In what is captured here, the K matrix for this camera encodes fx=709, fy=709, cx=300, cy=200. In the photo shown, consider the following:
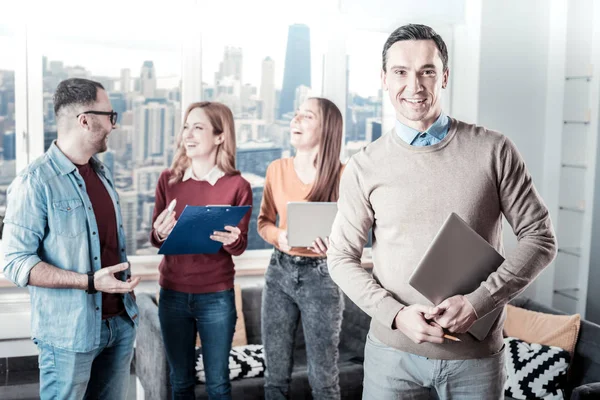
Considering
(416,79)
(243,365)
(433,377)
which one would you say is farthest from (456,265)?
(243,365)

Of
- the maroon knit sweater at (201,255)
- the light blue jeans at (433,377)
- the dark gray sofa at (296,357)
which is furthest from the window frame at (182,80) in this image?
the light blue jeans at (433,377)

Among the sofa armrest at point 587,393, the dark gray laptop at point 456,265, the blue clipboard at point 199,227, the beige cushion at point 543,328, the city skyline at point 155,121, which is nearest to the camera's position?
the dark gray laptop at point 456,265

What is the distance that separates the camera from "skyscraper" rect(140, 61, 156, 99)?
4109 mm

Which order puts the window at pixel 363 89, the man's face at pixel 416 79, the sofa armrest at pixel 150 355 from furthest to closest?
1. the window at pixel 363 89
2. the sofa armrest at pixel 150 355
3. the man's face at pixel 416 79

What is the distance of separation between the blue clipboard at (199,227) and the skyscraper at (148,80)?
1.65 metres

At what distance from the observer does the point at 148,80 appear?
412cm

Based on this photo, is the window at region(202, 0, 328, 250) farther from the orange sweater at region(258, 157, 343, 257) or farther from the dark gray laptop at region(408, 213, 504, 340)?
the dark gray laptop at region(408, 213, 504, 340)

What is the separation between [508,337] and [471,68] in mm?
1639

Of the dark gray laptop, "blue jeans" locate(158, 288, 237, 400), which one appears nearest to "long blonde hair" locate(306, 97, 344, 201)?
"blue jeans" locate(158, 288, 237, 400)

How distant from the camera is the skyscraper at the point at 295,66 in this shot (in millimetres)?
4359

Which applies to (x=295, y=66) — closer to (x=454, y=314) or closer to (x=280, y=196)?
(x=280, y=196)

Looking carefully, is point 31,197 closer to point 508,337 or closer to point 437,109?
point 437,109

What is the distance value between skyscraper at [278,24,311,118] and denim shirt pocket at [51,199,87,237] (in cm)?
226

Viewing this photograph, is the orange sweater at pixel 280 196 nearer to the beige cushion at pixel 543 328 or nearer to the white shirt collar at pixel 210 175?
the white shirt collar at pixel 210 175
